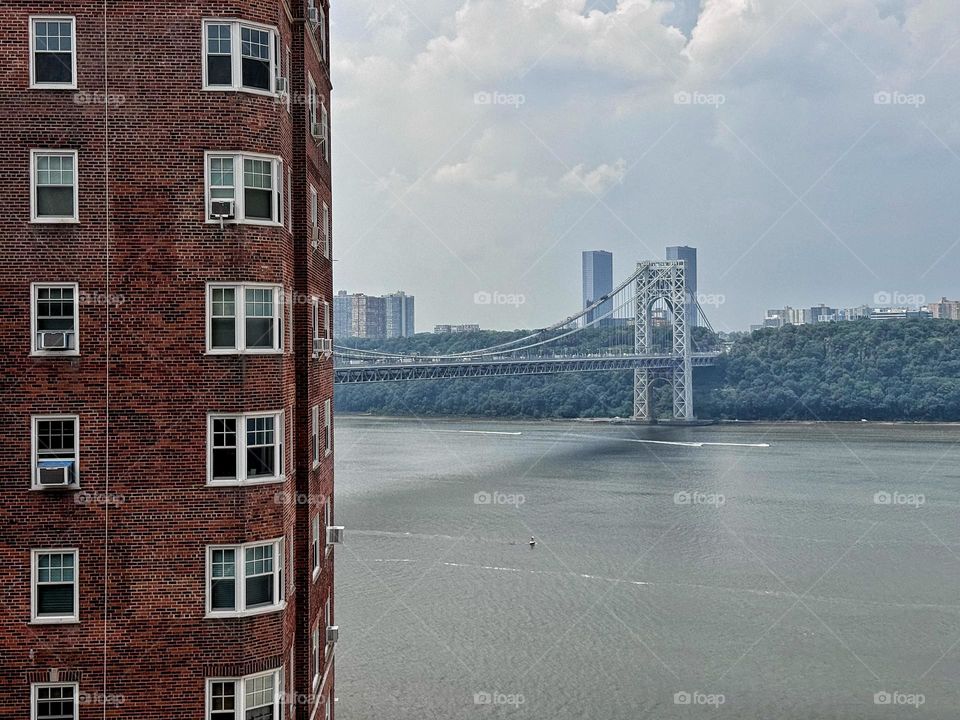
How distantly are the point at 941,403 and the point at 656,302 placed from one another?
93.4 ft

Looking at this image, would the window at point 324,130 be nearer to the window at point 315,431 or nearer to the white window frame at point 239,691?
the window at point 315,431

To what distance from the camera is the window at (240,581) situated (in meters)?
10.9

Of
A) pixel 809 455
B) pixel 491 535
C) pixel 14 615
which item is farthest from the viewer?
pixel 809 455

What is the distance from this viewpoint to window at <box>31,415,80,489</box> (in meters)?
10.6

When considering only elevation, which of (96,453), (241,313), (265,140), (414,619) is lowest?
(414,619)

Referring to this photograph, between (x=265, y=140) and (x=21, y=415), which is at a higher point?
(x=265, y=140)

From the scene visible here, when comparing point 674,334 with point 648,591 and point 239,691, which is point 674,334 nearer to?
point 648,591

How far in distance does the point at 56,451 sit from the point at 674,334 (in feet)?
316

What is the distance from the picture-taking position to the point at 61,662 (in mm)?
10609

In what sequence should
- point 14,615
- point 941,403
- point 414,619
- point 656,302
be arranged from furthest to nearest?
point 656,302 → point 941,403 → point 414,619 → point 14,615

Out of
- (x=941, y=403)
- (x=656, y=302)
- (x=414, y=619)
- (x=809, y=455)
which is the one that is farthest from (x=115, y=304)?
(x=656, y=302)

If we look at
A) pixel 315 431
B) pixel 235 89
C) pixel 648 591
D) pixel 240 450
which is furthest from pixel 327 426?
pixel 648 591

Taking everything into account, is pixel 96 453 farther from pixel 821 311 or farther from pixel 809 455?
pixel 821 311

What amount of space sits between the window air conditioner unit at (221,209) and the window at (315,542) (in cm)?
405
